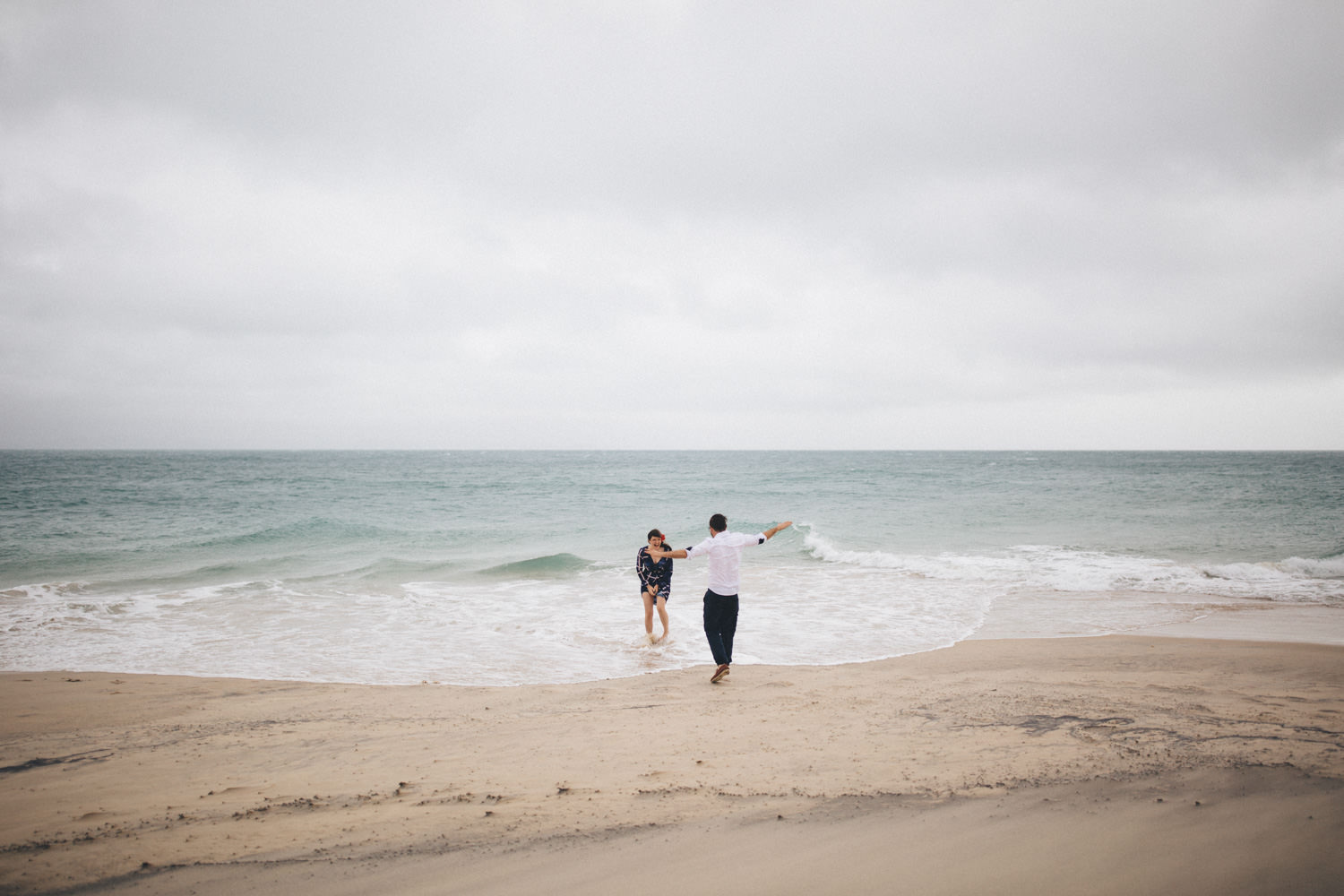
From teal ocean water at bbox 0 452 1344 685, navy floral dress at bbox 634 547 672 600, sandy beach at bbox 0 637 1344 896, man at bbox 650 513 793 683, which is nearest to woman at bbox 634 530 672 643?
navy floral dress at bbox 634 547 672 600

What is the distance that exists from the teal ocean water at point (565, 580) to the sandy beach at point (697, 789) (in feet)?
7.41

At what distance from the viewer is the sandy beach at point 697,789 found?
10.7 ft

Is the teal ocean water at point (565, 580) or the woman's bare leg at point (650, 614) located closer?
the teal ocean water at point (565, 580)

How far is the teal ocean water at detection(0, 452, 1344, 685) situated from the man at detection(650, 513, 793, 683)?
49.1 inches

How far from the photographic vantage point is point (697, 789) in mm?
4223

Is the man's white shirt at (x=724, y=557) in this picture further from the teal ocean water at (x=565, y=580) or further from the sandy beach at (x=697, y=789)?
the teal ocean water at (x=565, y=580)

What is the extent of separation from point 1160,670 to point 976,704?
10.4ft

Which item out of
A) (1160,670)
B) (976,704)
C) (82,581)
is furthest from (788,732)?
(82,581)

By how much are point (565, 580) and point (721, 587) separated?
27.3ft

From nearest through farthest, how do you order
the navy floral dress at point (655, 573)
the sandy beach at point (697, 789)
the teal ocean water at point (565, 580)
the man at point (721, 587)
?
1. the sandy beach at point (697, 789)
2. the man at point (721, 587)
3. the teal ocean water at point (565, 580)
4. the navy floral dress at point (655, 573)

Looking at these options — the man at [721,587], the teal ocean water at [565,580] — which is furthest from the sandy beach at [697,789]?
the teal ocean water at [565,580]

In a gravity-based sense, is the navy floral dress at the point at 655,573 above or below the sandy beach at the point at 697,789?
above

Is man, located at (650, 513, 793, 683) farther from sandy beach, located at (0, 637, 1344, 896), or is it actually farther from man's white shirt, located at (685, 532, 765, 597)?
sandy beach, located at (0, 637, 1344, 896)

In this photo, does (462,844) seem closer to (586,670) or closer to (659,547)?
(586,670)
